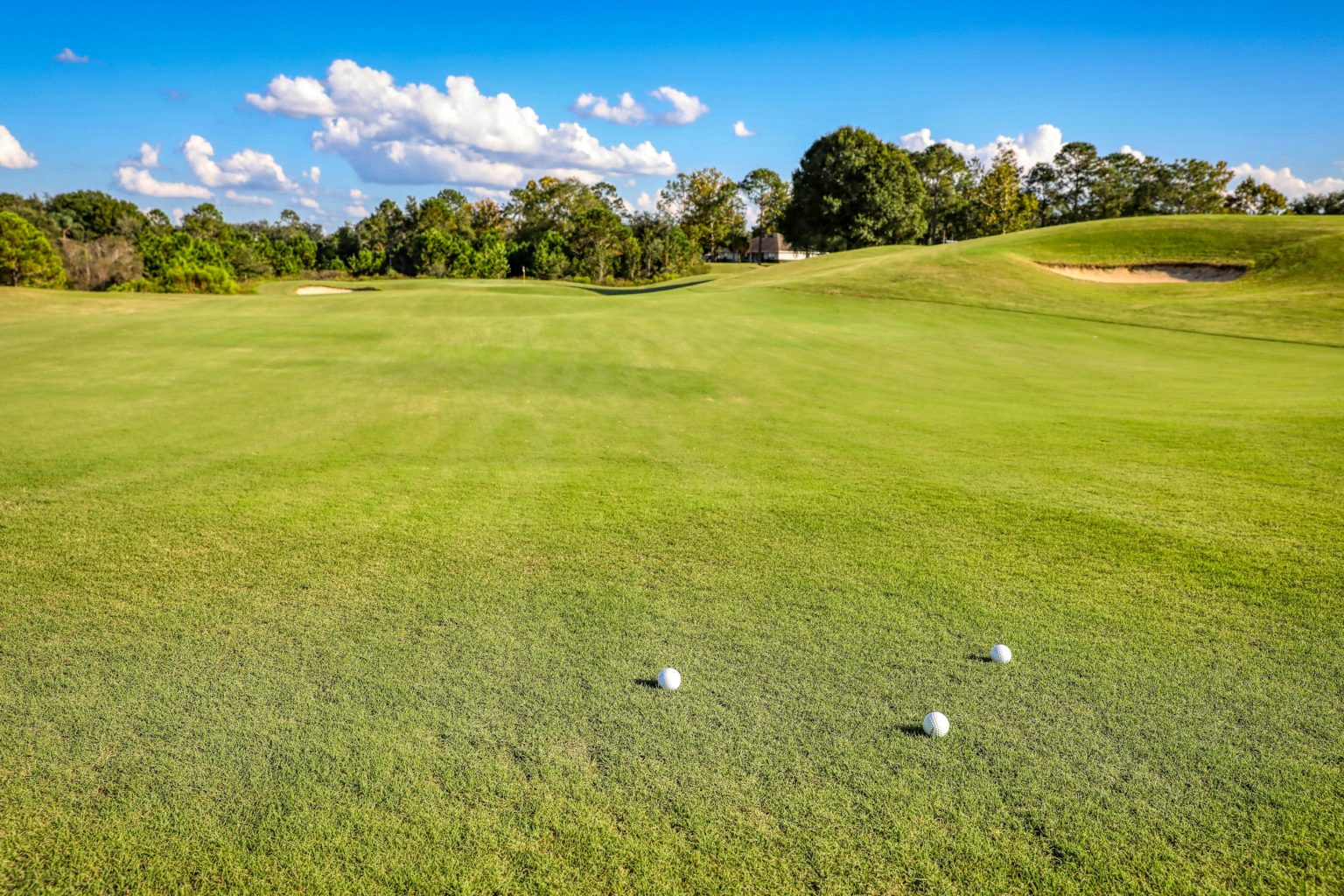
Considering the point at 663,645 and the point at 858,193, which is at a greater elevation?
the point at 858,193

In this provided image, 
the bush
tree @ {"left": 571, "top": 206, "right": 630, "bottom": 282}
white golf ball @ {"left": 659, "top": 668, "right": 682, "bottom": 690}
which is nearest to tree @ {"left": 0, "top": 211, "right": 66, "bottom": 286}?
the bush

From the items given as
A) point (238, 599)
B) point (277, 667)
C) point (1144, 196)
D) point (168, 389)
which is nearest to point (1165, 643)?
→ point (277, 667)

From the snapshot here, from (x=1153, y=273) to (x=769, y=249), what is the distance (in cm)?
8729

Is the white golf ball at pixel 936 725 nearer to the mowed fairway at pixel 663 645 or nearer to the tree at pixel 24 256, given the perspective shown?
the mowed fairway at pixel 663 645

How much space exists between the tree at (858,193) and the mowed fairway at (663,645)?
65.5 m

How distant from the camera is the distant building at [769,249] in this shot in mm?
120312

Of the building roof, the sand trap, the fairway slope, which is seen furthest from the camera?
the building roof

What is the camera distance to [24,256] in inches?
2051

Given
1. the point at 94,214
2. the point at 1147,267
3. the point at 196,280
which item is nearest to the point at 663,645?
the point at 1147,267

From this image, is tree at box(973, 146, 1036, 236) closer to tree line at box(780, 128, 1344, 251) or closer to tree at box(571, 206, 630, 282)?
tree line at box(780, 128, 1344, 251)

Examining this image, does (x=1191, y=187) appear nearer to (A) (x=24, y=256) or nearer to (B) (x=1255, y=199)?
(B) (x=1255, y=199)

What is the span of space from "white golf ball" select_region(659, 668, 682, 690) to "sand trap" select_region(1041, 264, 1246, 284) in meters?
38.3

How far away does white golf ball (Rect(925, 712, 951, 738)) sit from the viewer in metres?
4.31

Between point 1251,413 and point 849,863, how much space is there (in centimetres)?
1279
